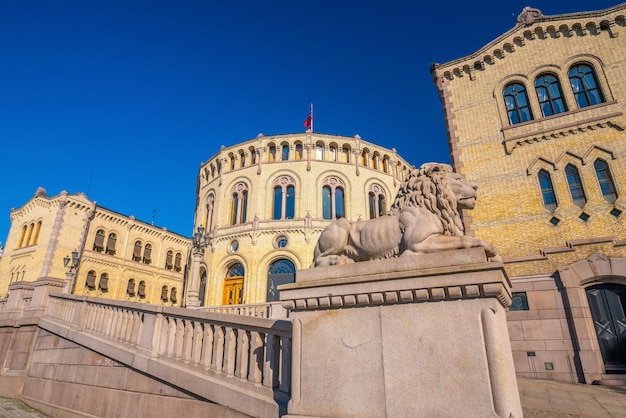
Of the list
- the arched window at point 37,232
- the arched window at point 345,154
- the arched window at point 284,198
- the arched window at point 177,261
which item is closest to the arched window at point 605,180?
the arched window at point 345,154

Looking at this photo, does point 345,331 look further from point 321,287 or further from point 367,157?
point 367,157

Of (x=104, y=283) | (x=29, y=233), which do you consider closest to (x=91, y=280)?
(x=104, y=283)

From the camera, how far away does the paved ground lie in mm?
5820

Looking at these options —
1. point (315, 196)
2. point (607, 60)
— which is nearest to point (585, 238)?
point (607, 60)

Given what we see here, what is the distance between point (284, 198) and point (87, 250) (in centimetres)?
1971

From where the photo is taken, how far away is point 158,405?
18.1 feet

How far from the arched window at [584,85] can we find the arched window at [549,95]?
47 cm

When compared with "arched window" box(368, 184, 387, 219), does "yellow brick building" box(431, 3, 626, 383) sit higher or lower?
lower

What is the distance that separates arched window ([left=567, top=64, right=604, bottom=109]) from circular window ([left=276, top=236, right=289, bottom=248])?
19856mm

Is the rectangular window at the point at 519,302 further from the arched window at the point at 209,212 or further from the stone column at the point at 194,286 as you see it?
the arched window at the point at 209,212

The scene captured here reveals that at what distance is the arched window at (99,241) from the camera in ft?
110

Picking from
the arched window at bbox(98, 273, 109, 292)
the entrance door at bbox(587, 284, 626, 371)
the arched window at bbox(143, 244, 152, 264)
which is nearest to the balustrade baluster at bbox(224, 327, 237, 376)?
the entrance door at bbox(587, 284, 626, 371)

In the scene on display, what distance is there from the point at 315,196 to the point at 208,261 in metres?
10.4

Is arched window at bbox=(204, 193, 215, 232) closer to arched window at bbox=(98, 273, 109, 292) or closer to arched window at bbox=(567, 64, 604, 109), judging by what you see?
arched window at bbox=(98, 273, 109, 292)
